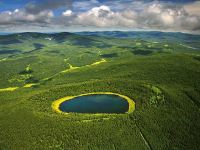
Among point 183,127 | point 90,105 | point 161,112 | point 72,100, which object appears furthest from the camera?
point 72,100

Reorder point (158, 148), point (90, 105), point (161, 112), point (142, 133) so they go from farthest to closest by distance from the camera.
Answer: point (90, 105)
point (161, 112)
point (142, 133)
point (158, 148)

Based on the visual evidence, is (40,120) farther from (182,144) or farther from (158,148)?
(182,144)

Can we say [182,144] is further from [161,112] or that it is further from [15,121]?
[15,121]

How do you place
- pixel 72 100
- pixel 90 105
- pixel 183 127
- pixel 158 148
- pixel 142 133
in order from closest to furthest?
pixel 158 148
pixel 142 133
pixel 183 127
pixel 90 105
pixel 72 100

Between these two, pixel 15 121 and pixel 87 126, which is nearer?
pixel 87 126

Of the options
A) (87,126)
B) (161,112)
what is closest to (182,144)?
(161,112)

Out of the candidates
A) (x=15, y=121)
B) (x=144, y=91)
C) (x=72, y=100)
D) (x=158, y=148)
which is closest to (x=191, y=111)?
(x=144, y=91)
